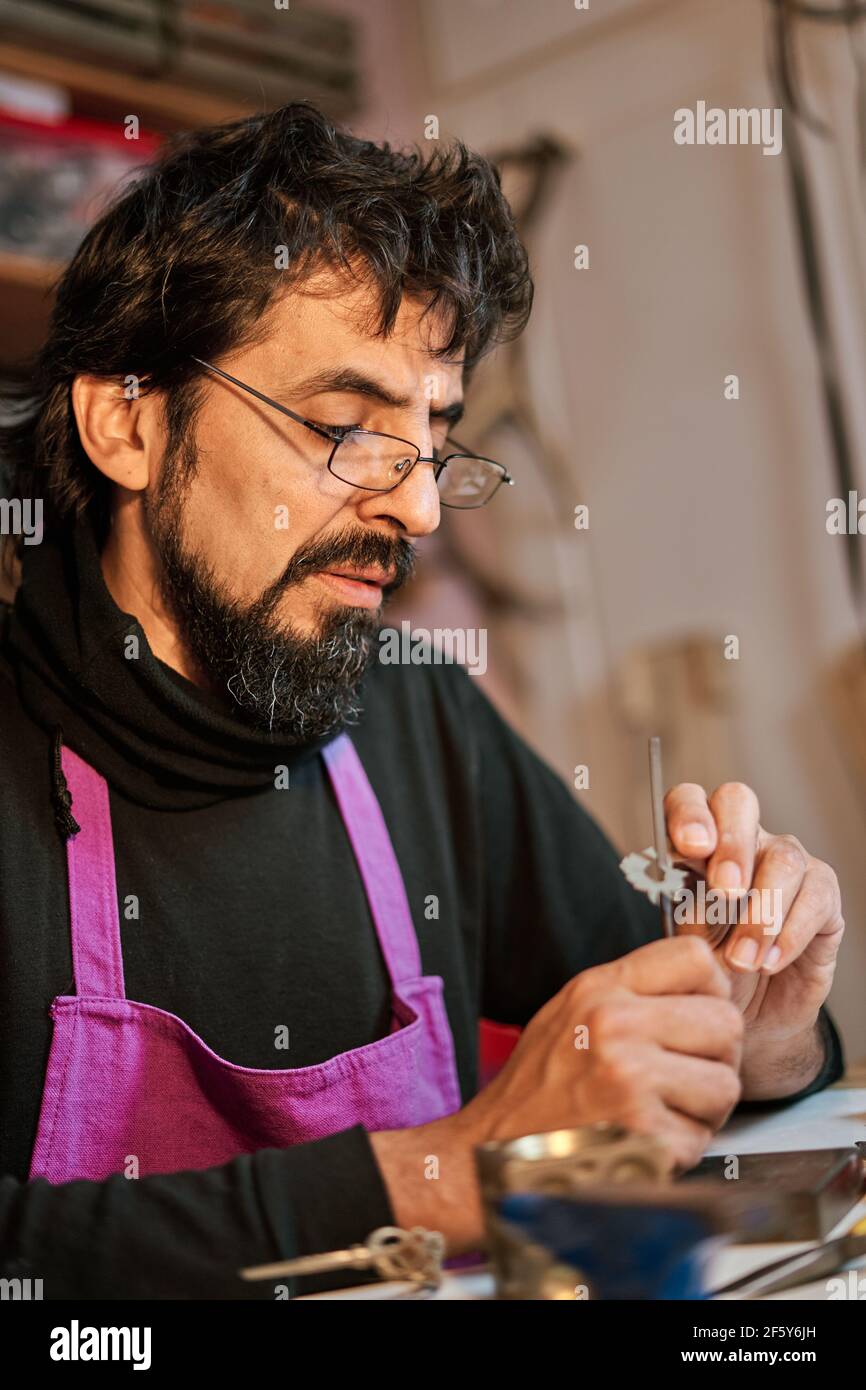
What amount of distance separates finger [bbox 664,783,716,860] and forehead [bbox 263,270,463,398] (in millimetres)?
387

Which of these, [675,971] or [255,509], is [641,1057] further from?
[255,509]

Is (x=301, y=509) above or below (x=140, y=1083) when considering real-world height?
above

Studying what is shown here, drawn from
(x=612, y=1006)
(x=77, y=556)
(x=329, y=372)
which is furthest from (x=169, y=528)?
(x=612, y=1006)

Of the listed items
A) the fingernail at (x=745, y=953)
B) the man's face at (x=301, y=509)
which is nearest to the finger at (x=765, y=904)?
the fingernail at (x=745, y=953)

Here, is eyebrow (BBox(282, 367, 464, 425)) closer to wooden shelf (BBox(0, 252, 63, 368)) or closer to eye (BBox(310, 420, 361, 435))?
eye (BBox(310, 420, 361, 435))

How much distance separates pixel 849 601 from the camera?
1713 millimetres

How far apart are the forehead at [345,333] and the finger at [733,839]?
407mm

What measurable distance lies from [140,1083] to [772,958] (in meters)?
0.46

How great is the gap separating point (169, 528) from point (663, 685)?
1.03m

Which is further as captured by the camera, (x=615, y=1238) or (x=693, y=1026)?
(x=693, y=1026)

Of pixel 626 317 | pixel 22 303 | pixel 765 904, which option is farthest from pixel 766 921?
pixel 22 303

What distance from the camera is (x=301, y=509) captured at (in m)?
1.03
